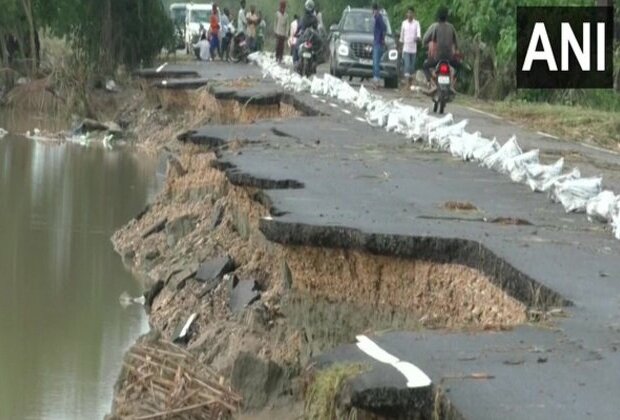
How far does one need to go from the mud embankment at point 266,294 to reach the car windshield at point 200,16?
37769mm

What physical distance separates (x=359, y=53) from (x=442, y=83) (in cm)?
1158

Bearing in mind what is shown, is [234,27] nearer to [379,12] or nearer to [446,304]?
[379,12]

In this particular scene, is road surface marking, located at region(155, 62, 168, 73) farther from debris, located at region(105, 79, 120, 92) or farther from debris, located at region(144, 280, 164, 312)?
debris, located at region(144, 280, 164, 312)

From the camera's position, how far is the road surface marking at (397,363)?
6598 millimetres

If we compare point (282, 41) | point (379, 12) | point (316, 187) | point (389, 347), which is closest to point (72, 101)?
point (282, 41)

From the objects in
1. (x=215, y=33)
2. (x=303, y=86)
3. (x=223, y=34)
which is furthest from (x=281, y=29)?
(x=303, y=86)

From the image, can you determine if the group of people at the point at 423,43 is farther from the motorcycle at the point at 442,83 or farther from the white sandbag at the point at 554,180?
the white sandbag at the point at 554,180

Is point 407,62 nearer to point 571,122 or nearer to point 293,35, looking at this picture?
point 293,35

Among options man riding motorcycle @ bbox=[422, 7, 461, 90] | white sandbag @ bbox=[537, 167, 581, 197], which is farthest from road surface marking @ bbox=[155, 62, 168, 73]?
white sandbag @ bbox=[537, 167, 581, 197]

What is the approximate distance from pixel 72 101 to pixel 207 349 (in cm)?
2808

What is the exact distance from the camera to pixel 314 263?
10953mm

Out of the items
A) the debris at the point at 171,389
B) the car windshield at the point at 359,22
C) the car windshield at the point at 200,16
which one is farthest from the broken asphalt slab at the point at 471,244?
the car windshield at the point at 200,16

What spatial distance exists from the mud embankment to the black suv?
14345 mm

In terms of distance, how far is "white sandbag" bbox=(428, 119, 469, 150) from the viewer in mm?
18062
